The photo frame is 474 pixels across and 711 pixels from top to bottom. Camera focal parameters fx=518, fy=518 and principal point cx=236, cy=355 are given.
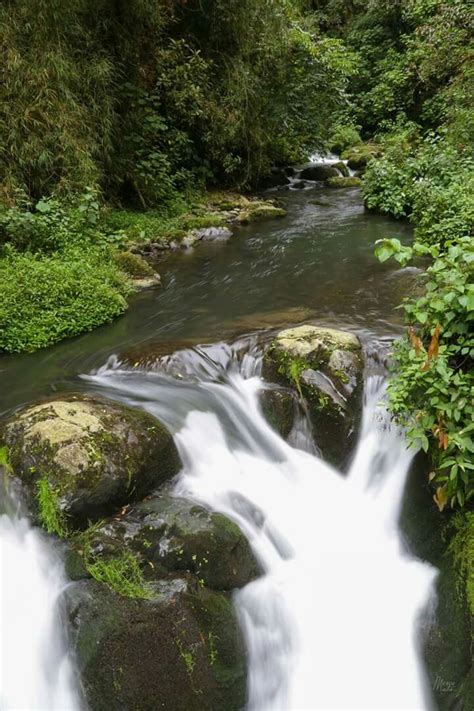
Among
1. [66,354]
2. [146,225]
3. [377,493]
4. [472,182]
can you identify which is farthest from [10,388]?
[472,182]

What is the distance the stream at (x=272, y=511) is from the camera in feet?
10.3

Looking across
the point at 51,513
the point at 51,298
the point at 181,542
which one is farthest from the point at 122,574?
the point at 51,298

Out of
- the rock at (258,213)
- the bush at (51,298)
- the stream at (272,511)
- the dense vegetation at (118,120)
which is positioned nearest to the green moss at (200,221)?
the dense vegetation at (118,120)

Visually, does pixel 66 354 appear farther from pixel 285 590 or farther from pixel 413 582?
pixel 413 582

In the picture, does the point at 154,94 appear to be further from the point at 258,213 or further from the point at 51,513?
the point at 51,513

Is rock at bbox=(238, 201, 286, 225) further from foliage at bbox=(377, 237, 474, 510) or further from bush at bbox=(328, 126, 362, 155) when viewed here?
foliage at bbox=(377, 237, 474, 510)

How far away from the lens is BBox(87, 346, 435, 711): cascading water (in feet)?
10.6

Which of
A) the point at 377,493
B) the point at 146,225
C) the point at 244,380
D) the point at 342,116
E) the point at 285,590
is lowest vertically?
the point at 285,590

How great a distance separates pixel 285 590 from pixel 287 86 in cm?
1197

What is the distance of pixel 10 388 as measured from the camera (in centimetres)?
484

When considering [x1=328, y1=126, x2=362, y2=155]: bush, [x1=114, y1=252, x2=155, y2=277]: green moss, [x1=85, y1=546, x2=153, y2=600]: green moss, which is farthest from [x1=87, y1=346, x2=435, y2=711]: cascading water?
[x1=328, y1=126, x2=362, y2=155]: bush

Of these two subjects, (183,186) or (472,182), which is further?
(183,186)

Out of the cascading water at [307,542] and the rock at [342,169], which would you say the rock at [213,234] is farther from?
the rock at [342,169]

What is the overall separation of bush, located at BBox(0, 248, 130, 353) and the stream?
0.25 metres
